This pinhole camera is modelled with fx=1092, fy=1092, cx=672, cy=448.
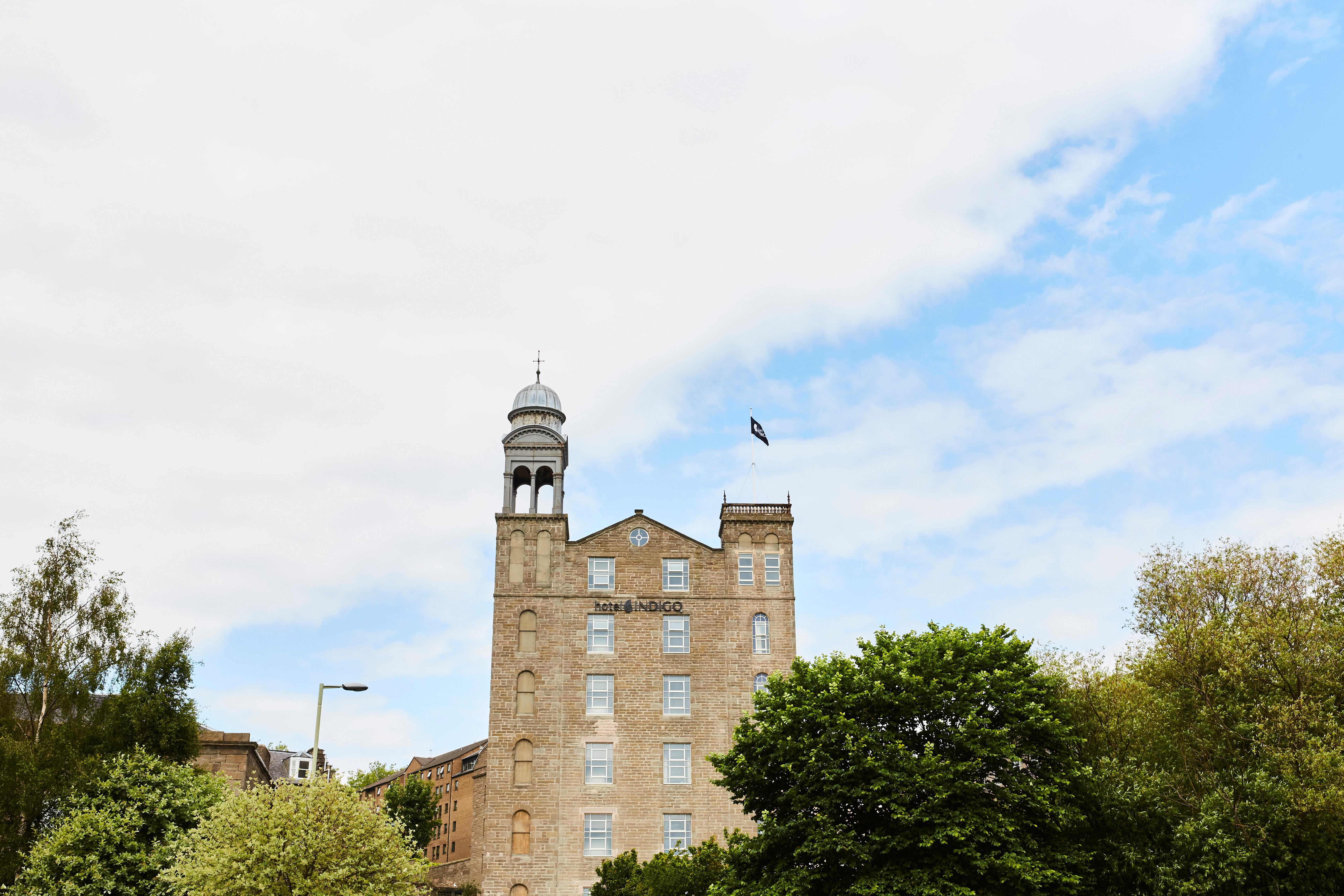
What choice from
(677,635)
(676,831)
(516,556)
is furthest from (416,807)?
(677,635)

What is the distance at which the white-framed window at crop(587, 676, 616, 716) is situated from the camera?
69.9 meters

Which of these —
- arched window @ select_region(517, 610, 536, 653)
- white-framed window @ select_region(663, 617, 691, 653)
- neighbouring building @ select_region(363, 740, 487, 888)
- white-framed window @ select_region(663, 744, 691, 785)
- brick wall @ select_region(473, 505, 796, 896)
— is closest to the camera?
brick wall @ select_region(473, 505, 796, 896)

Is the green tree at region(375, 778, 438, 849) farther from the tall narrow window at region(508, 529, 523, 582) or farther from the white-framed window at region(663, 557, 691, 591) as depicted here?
the white-framed window at region(663, 557, 691, 591)

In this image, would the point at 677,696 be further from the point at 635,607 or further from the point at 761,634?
the point at 761,634

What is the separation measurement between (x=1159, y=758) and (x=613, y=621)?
39.1 m

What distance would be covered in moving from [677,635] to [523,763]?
12695 mm

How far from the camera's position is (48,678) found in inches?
1954

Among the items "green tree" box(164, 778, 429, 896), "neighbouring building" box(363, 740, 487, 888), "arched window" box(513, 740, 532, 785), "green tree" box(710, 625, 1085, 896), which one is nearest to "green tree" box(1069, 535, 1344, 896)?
"green tree" box(710, 625, 1085, 896)

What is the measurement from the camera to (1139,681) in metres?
40.2

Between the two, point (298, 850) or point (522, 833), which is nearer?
point (298, 850)

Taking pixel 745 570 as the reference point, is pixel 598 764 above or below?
below

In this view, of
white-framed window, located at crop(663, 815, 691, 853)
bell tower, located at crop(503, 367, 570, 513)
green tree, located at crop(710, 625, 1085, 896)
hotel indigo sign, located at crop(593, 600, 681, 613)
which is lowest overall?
white-framed window, located at crop(663, 815, 691, 853)

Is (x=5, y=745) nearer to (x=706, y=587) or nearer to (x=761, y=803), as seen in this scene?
(x=761, y=803)

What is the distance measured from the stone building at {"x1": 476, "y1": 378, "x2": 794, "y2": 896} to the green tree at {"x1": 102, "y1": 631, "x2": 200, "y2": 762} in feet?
73.0
